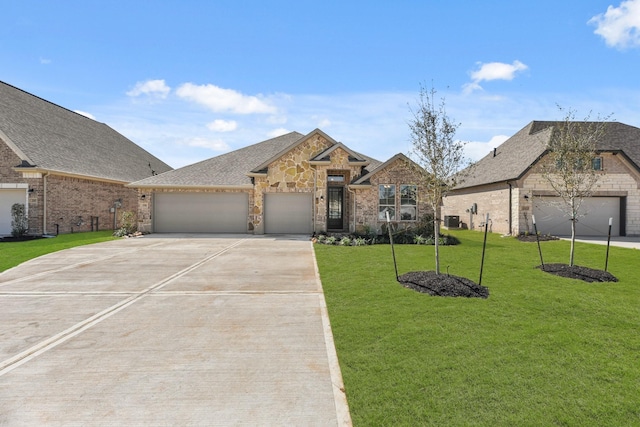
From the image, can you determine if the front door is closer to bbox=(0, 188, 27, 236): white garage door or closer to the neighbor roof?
the neighbor roof

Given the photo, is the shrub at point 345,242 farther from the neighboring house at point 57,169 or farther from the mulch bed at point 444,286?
the neighboring house at point 57,169

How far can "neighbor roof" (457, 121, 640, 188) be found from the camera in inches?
779

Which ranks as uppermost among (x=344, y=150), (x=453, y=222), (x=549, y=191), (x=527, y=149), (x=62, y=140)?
(x=62, y=140)

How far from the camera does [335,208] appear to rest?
821 inches

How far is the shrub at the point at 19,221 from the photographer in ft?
58.1

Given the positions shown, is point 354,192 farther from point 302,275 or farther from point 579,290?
point 579,290

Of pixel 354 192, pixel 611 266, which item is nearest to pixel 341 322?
pixel 611 266

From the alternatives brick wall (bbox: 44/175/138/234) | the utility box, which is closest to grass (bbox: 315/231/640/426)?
the utility box

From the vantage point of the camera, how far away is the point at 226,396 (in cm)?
357

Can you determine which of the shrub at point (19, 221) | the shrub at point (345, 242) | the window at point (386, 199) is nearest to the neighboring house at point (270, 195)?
the window at point (386, 199)

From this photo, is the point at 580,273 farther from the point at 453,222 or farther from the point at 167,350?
the point at 453,222

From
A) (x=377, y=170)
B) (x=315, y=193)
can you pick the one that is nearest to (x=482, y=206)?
(x=377, y=170)

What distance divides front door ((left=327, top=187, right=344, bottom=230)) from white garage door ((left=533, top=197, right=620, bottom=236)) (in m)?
11.4

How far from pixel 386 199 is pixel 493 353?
14176 mm
